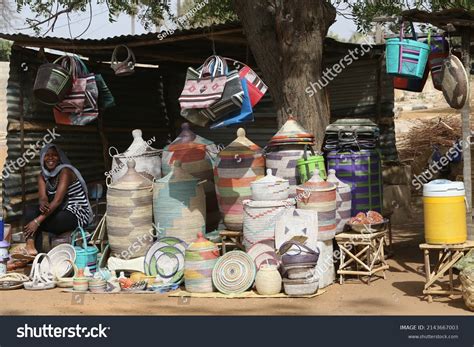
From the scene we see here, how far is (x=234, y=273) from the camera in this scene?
248 inches

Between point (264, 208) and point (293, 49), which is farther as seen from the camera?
point (293, 49)

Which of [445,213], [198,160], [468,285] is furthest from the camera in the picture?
[198,160]

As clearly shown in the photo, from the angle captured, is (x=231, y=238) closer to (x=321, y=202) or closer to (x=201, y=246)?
(x=201, y=246)

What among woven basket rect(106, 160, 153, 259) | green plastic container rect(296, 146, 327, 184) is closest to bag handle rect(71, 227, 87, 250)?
woven basket rect(106, 160, 153, 259)

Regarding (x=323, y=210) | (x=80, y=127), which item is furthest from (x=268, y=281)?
(x=80, y=127)

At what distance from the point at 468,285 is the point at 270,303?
1654 millimetres

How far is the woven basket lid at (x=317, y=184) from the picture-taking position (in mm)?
6512

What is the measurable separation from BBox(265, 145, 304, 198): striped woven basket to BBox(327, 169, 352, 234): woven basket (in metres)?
0.36

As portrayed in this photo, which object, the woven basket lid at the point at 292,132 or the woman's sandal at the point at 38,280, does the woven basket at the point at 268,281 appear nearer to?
the woven basket lid at the point at 292,132

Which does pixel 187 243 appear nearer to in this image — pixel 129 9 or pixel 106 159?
pixel 106 159

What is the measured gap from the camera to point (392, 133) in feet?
35.9

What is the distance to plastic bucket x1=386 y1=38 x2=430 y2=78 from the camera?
6355mm

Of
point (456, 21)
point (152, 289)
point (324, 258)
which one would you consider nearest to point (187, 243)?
point (152, 289)

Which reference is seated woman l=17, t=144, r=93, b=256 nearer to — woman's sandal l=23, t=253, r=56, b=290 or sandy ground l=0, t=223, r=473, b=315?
woman's sandal l=23, t=253, r=56, b=290
